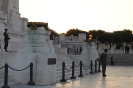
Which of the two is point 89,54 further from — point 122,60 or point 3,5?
point 122,60

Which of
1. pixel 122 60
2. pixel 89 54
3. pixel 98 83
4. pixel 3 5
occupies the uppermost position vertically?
pixel 3 5

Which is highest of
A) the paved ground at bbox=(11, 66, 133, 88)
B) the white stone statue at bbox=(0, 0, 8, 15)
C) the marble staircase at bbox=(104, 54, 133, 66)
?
the white stone statue at bbox=(0, 0, 8, 15)

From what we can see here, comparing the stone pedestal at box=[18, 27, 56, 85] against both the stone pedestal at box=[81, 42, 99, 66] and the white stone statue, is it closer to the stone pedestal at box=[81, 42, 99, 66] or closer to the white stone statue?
the stone pedestal at box=[81, 42, 99, 66]

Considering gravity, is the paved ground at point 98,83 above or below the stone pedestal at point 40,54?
below

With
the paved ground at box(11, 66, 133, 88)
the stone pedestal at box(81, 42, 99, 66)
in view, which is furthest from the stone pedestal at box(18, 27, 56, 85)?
the stone pedestal at box(81, 42, 99, 66)

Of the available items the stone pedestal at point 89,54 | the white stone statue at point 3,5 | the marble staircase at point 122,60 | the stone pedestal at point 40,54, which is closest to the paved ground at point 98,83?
the stone pedestal at point 40,54

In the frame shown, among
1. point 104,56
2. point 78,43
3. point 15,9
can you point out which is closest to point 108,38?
point 78,43

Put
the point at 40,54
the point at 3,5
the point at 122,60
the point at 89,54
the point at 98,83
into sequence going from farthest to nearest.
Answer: the point at 122,60
the point at 3,5
the point at 89,54
the point at 98,83
the point at 40,54

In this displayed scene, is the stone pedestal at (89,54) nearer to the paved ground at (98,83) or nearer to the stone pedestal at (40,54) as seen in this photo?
the paved ground at (98,83)

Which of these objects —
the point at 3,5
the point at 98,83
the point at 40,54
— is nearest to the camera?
the point at 40,54

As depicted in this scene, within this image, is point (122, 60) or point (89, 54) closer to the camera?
point (89, 54)

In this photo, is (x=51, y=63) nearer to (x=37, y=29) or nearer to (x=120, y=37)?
(x=37, y=29)

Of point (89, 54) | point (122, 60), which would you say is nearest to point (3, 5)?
point (89, 54)

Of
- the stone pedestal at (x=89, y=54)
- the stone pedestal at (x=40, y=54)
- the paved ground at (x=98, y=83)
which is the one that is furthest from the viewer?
the stone pedestal at (x=89, y=54)
